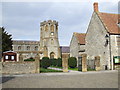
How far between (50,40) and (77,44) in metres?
20.9

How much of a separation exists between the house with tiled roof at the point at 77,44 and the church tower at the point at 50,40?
16.6 metres

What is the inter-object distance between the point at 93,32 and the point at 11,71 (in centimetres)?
1802

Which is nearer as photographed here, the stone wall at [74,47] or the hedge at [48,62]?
the hedge at [48,62]

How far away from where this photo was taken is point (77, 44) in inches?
1470

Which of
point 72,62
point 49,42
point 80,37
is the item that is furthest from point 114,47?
point 49,42

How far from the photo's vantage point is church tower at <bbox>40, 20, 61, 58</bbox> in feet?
184

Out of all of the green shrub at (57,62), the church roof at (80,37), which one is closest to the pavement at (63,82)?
the green shrub at (57,62)

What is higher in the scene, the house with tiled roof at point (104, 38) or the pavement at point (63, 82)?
the house with tiled roof at point (104, 38)

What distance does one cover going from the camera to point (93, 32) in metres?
31.1

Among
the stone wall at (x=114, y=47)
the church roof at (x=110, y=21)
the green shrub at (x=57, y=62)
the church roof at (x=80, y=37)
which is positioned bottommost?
the green shrub at (x=57, y=62)

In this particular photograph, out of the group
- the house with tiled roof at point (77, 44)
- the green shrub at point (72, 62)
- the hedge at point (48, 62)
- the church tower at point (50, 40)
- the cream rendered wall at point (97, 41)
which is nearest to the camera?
the cream rendered wall at point (97, 41)

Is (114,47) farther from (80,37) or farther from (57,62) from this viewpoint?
(57,62)

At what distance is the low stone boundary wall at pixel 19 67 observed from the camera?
70.1 ft

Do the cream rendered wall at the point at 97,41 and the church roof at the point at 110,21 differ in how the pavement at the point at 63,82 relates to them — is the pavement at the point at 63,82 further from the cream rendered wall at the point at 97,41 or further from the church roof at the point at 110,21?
the church roof at the point at 110,21
